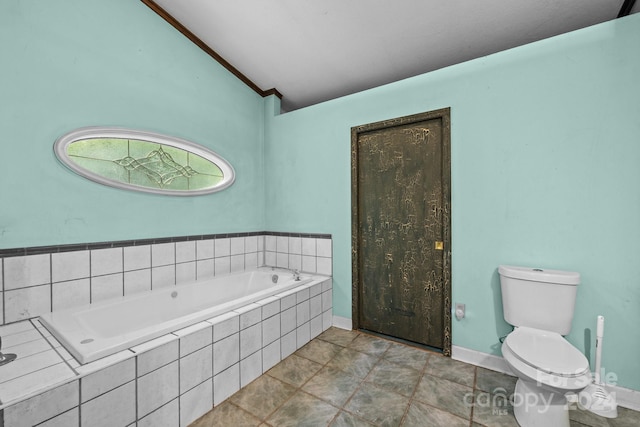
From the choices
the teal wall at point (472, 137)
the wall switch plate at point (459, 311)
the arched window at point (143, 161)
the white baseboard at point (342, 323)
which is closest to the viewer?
the teal wall at point (472, 137)

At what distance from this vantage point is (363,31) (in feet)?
6.64

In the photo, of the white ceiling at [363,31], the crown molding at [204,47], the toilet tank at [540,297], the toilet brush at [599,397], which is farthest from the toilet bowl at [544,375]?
the crown molding at [204,47]

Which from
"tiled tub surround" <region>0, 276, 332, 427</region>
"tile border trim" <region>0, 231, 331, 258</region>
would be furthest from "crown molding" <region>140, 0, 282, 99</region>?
"tiled tub surround" <region>0, 276, 332, 427</region>

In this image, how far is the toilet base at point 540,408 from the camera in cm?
124

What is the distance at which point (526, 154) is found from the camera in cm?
170

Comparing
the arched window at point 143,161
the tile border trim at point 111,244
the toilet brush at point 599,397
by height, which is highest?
the arched window at point 143,161

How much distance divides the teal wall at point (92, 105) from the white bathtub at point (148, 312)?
0.47 meters

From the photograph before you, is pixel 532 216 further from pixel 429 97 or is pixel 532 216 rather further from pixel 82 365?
pixel 82 365

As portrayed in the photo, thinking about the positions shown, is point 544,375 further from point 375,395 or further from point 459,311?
point 375,395

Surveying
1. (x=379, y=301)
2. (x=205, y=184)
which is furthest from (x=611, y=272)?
(x=205, y=184)

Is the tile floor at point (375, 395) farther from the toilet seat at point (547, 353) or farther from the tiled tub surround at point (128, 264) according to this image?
the tiled tub surround at point (128, 264)

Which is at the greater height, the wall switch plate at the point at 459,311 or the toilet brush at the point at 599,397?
the wall switch plate at the point at 459,311

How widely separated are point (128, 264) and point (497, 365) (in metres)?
2.73

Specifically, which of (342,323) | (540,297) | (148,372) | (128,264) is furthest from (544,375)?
(128,264)
